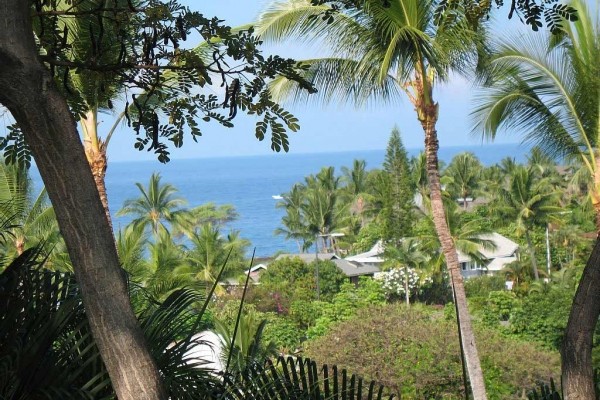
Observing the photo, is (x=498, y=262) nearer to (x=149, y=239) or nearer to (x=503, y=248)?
(x=503, y=248)

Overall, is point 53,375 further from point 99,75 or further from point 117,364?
point 99,75

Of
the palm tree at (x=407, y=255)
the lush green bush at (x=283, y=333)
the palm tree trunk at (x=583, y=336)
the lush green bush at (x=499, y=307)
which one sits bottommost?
the lush green bush at (x=283, y=333)

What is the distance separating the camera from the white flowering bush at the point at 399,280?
42062 mm

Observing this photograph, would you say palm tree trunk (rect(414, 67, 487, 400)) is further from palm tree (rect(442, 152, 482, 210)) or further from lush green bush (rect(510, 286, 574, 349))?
palm tree (rect(442, 152, 482, 210))

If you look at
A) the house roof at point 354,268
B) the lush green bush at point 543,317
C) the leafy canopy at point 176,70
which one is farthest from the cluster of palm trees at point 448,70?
the house roof at point 354,268

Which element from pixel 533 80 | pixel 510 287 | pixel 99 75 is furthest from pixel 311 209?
pixel 99 75

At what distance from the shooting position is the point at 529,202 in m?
44.7

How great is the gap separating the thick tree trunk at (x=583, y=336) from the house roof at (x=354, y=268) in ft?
149

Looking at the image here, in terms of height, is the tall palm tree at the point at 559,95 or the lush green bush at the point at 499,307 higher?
the tall palm tree at the point at 559,95

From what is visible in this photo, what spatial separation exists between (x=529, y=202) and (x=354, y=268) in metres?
11.2

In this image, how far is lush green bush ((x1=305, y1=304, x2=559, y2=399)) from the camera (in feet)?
71.9

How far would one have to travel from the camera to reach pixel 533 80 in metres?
13.9

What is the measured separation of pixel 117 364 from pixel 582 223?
47987 mm

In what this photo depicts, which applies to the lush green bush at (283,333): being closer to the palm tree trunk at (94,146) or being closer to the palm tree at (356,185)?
the palm tree trunk at (94,146)
